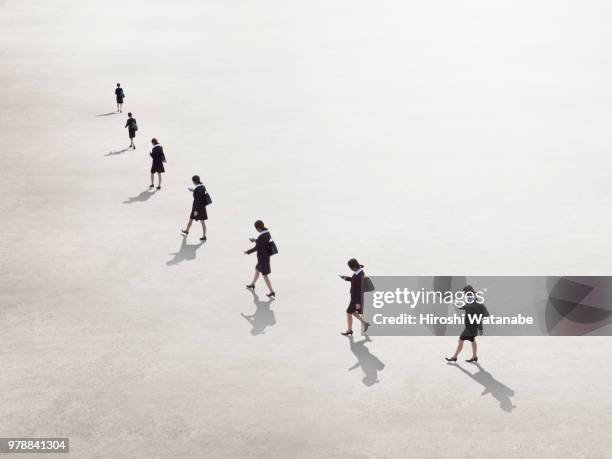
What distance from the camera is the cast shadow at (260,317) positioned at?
1513cm

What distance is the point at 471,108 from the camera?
26.9 metres

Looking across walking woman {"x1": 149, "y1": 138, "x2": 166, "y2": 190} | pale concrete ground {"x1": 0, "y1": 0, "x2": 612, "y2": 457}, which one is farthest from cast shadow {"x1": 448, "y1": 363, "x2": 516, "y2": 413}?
walking woman {"x1": 149, "y1": 138, "x2": 166, "y2": 190}

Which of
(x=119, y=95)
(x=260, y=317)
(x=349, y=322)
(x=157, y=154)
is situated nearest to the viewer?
(x=349, y=322)

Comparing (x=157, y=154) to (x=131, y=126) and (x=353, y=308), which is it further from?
(x=353, y=308)

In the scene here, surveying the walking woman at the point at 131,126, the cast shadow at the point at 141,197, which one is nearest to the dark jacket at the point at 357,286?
the cast shadow at the point at 141,197

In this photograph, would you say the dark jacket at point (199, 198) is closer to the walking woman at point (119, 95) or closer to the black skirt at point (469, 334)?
the black skirt at point (469, 334)

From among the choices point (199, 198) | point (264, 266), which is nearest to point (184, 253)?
point (199, 198)

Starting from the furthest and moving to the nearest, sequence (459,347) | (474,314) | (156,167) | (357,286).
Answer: (156,167) → (357,286) → (459,347) → (474,314)

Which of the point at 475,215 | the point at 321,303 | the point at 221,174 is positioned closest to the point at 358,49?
the point at 221,174

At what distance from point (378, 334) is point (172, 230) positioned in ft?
20.8

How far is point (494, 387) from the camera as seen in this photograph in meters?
13.3

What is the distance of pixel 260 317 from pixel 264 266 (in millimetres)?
1039

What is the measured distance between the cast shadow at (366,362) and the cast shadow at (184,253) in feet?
15.2

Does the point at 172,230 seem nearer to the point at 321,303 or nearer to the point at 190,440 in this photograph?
the point at 321,303
